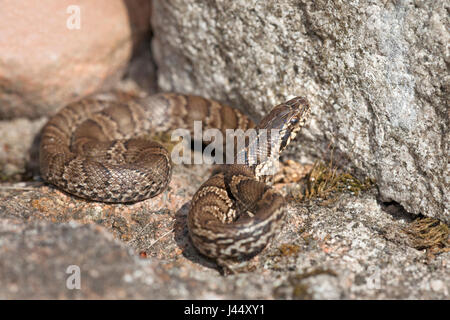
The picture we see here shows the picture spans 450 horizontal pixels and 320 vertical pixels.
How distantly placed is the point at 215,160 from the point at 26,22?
3.96 meters

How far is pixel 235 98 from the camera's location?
7.43 meters

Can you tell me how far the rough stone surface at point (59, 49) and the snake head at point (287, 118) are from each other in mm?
3792

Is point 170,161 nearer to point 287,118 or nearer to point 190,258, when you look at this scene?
point 190,258

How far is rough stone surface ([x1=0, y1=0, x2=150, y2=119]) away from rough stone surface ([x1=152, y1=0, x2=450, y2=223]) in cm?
159

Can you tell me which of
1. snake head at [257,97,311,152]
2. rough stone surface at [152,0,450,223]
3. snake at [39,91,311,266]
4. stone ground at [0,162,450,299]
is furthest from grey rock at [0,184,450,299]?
snake head at [257,97,311,152]

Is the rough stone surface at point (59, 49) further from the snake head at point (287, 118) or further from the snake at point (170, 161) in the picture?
the snake head at point (287, 118)

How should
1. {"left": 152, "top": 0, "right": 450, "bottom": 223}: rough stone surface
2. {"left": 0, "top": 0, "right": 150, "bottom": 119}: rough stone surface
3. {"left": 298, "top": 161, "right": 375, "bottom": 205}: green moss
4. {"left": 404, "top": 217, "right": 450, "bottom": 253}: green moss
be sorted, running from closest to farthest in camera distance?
{"left": 152, "top": 0, "right": 450, "bottom": 223}: rough stone surface, {"left": 404, "top": 217, "right": 450, "bottom": 253}: green moss, {"left": 298, "top": 161, "right": 375, "bottom": 205}: green moss, {"left": 0, "top": 0, "right": 150, "bottom": 119}: rough stone surface

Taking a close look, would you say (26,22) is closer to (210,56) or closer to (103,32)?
(103,32)

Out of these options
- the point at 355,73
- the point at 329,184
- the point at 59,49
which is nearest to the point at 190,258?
the point at 329,184

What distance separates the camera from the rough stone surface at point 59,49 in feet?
24.3

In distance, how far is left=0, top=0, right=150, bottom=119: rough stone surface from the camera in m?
7.42

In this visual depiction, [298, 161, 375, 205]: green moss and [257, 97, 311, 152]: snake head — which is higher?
[257, 97, 311, 152]: snake head

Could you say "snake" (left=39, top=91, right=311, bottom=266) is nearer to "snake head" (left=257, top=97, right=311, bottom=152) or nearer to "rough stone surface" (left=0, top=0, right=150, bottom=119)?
"snake head" (left=257, top=97, right=311, bottom=152)

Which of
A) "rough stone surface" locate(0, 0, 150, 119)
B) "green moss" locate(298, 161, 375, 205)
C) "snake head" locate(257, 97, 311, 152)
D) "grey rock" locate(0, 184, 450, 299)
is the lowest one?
"grey rock" locate(0, 184, 450, 299)
